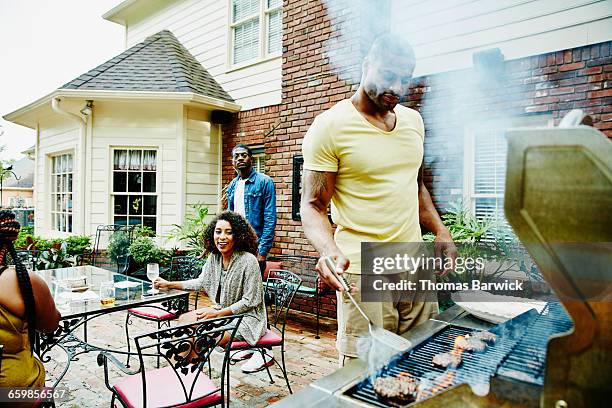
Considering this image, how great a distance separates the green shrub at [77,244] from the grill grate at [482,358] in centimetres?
711

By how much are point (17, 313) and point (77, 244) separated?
577 centimetres

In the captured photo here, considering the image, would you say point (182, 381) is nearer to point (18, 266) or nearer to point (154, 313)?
point (18, 266)

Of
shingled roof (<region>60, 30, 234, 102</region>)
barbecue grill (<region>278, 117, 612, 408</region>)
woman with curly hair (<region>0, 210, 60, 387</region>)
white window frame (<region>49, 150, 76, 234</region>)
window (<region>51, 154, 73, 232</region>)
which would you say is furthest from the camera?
window (<region>51, 154, 73, 232</region>)

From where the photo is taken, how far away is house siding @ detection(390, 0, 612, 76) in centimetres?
387

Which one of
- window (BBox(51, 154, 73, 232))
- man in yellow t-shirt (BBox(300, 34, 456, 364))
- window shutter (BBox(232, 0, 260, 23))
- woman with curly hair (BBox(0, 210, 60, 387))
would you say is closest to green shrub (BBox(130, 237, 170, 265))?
window (BBox(51, 154, 73, 232))

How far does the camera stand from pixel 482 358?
1.25 meters

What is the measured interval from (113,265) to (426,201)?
651 centimetres

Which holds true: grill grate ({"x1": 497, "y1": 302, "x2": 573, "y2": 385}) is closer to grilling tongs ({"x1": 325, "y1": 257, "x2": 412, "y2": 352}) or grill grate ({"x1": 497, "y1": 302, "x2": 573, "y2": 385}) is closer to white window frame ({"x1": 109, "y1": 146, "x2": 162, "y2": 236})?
grilling tongs ({"x1": 325, "y1": 257, "x2": 412, "y2": 352})

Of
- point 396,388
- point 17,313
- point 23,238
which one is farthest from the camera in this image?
point 23,238

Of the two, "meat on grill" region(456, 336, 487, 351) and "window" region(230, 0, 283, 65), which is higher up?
"window" region(230, 0, 283, 65)

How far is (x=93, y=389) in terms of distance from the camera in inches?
134

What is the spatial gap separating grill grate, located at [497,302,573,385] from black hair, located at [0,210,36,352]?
2.18 meters

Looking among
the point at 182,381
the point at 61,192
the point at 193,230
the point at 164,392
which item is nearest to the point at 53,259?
the point at 193,230

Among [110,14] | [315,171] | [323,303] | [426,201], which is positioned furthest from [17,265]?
[110,14]
